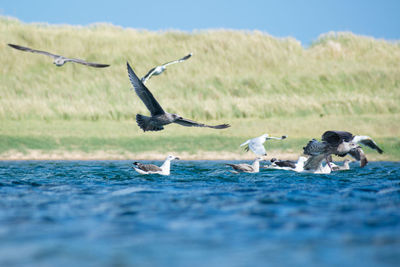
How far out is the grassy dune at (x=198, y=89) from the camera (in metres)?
23.1

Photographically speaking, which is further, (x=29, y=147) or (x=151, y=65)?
(x=151, y=65)

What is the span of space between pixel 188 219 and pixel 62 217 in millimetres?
1782

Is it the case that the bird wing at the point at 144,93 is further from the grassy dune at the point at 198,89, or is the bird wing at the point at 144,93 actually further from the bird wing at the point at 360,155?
the grassy dune at the point at 198,89

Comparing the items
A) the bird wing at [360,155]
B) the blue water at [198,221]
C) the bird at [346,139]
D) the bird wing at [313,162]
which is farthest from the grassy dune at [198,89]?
the blue water at [198,221]

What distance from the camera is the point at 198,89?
1167 inches

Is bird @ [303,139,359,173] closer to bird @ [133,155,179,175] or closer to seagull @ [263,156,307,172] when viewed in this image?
seagull @ [263,156,307,172]

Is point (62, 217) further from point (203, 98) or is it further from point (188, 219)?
point (203, 98)

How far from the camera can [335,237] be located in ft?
25.0

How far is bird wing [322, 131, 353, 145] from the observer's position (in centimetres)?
1408

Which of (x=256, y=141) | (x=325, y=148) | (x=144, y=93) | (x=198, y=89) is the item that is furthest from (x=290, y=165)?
(x=198, y=89)

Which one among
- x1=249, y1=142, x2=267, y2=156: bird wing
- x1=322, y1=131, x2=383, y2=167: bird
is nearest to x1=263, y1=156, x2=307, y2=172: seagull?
x1=249, y1=142, x2=267, y2=156: bird wing

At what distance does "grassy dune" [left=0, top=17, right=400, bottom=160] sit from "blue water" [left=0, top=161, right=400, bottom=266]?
8.48 metres

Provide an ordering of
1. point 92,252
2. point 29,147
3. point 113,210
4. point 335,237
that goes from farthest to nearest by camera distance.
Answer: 1. point 29,147
2. point 113,210
3. point 335,237
4. point 92,252

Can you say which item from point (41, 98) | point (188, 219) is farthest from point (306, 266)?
point (41, 98)
